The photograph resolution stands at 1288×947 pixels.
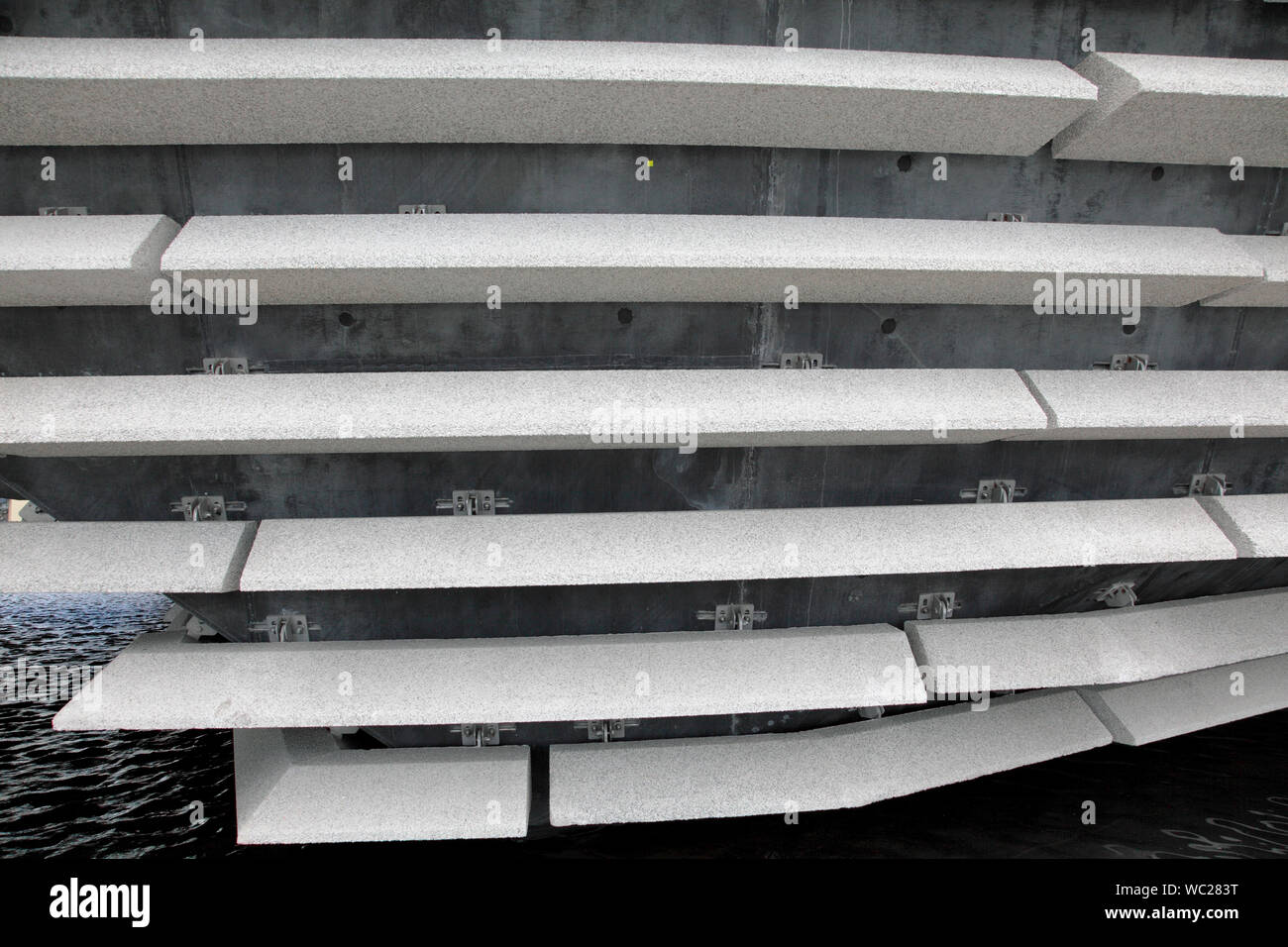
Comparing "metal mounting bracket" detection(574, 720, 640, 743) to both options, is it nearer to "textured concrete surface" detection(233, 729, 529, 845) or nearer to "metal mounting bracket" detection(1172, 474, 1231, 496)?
"textured concrete surface" detection(233, 729, 529, 845)

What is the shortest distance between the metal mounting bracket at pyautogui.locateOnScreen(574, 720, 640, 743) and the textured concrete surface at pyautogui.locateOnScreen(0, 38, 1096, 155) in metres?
2.44

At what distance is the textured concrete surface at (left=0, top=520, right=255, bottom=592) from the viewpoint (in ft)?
7.34

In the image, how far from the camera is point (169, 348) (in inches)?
91.8

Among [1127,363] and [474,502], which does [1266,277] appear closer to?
[1127,363]

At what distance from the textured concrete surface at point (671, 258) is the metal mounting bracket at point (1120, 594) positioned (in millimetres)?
1401

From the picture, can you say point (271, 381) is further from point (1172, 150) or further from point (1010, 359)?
point (1172, 150)

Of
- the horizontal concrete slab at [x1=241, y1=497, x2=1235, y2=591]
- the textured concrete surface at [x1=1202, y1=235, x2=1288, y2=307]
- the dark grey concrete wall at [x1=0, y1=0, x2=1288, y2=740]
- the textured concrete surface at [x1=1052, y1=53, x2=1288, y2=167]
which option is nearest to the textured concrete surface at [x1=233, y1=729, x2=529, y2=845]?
the dark grey concrete wall at [x1=0, y1=0, x2=1288, y2=740]

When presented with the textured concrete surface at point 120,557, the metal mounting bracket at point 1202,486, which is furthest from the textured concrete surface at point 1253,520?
the textured concrete surface at point 120,557

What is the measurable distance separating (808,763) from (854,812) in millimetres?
748

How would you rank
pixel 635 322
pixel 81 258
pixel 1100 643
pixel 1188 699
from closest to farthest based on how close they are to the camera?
pixel 81 258
pixel 635 322
pixel 1100 643
pixel 1188 699

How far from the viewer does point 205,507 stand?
249cm

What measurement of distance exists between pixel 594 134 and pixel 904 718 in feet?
9.33

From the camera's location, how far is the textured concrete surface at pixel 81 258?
192 cm

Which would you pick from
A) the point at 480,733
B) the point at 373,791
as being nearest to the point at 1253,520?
the point at 480,733
